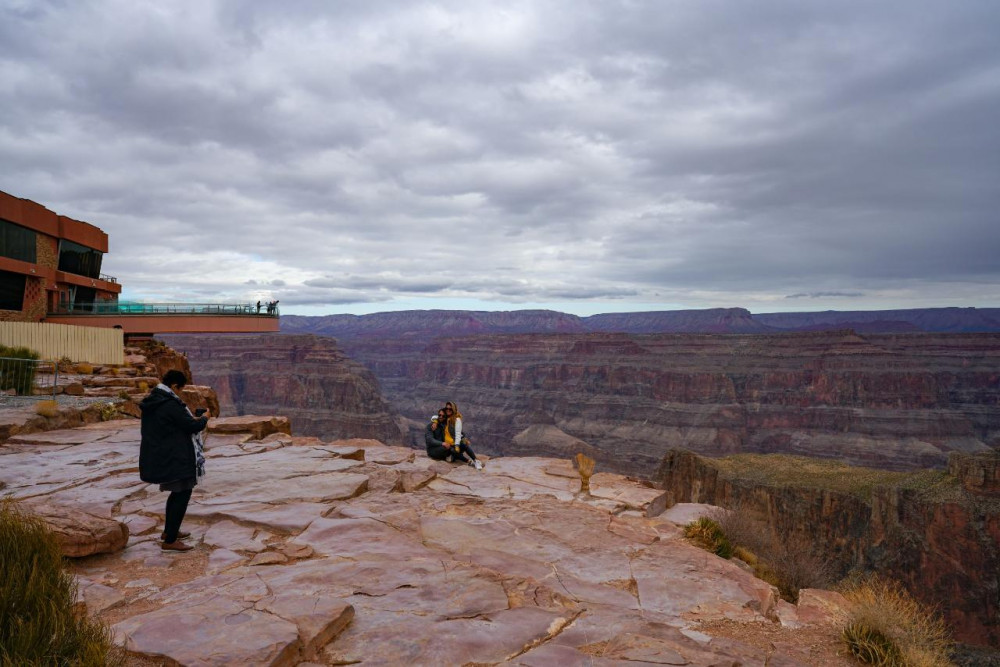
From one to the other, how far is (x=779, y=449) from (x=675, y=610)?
108 meters

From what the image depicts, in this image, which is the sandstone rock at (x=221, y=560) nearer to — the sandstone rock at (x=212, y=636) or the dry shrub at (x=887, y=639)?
the sandstone rock at (x=212, y=636)

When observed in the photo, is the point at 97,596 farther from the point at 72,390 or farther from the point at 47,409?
the point at 72,390

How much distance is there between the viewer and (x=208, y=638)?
11.3 feet

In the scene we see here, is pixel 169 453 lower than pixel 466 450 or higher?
higher

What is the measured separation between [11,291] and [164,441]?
29921 millimetres

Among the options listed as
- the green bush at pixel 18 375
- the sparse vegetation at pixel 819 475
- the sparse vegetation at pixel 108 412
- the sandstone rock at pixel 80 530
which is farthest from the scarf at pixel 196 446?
the sparse vegetation at pixel 819 475

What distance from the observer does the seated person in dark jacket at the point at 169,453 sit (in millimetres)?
5473

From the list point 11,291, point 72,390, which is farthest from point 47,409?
point 11,291

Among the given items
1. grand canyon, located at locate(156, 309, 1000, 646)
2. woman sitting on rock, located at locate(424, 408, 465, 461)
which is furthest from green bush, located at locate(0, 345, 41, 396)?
grand canyon, located at locate(156, 309, 1000, 646)

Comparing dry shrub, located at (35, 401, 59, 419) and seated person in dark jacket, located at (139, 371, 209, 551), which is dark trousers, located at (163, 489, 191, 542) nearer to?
seated person in dark jacket, located at (139, 371, 209, 551)

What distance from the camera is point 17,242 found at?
27.6 m

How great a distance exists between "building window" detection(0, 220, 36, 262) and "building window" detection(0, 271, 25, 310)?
0.91 metres

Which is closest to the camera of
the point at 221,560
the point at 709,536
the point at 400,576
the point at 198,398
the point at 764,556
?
the point at 400,576

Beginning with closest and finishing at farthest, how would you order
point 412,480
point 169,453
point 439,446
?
1. point 169,453
2. point 412,480
3. point 439,446
